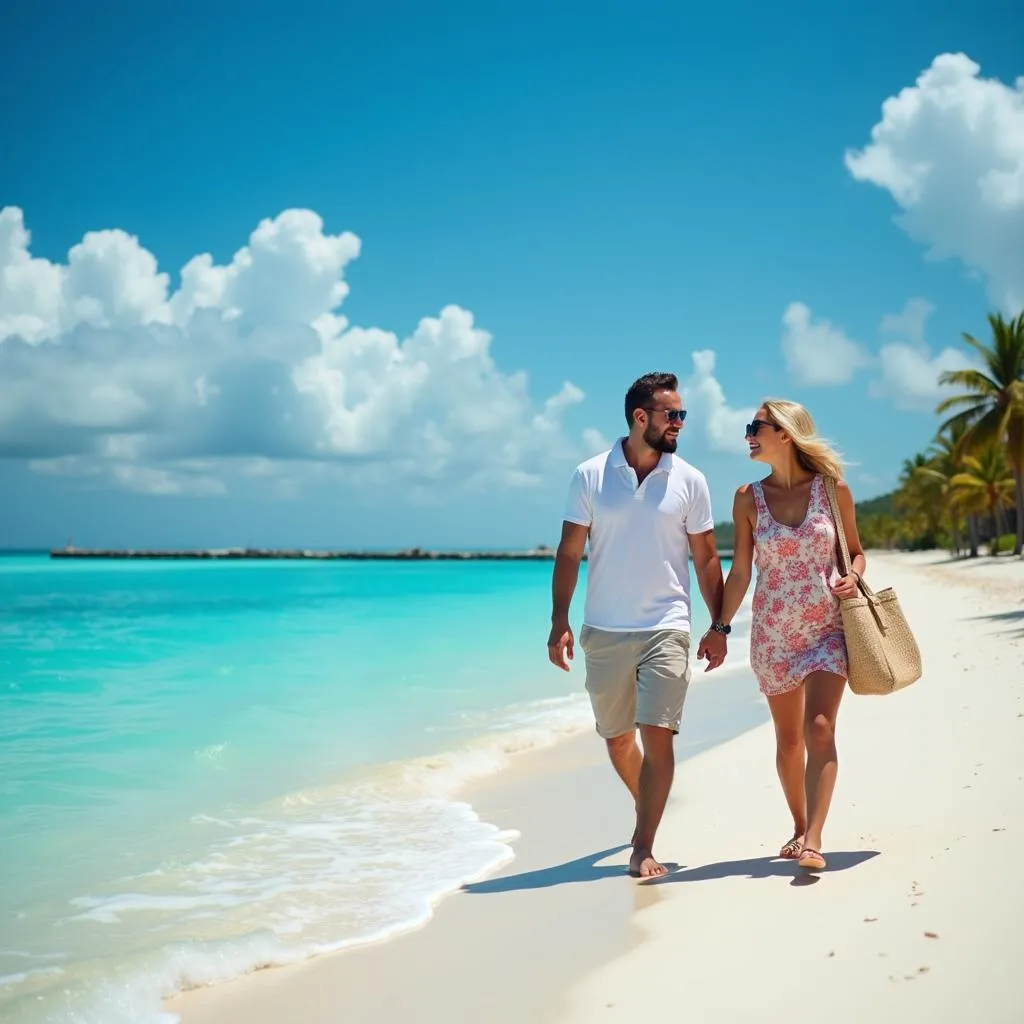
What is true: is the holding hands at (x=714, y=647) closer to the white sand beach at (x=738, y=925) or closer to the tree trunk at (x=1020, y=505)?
the white sand beach at (x=738, y=925)

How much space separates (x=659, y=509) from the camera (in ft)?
14.5

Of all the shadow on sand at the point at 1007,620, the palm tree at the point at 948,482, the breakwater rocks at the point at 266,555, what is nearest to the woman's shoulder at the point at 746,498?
the shadow on sand at the point at 1007,620

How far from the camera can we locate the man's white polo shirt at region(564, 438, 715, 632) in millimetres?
4414

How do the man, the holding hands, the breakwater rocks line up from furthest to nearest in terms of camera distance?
the breakwater rocks
the holding hands
the man

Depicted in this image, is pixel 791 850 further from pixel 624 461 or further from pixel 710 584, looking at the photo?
pixel 624 461

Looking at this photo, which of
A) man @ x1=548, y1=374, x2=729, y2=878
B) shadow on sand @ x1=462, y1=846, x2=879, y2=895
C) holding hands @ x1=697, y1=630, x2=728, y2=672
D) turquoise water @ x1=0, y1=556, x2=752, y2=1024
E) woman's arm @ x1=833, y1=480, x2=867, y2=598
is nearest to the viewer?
shadow on sand @ x1=462, y1=846, x2=879, y2=895

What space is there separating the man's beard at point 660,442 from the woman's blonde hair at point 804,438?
0.45 meters

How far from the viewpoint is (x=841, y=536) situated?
423 cm

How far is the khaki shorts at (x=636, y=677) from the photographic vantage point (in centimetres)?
432

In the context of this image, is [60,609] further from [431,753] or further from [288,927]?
[288,927]

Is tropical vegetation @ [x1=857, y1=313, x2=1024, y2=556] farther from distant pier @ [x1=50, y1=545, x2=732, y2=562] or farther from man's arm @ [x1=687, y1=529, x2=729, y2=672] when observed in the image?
distant pier @ [x1=50, y1=545, x2=732, y2=562]

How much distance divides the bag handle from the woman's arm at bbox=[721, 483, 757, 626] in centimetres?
33

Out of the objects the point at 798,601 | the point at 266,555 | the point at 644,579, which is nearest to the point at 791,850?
the point at 798,601

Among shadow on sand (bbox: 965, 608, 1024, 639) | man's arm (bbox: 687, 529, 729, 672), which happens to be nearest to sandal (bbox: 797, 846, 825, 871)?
man's arm (bbox: 687, 529, 729, 672)
